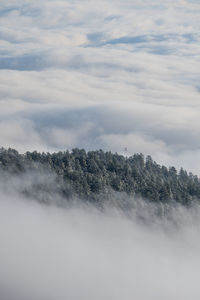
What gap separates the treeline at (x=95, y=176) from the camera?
87250 mm

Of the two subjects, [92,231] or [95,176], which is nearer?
[92,231]

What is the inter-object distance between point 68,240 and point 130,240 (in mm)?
10523

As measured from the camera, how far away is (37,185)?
84312 millimetres

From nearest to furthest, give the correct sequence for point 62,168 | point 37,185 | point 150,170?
point 37,185, point 62,168, point 150,170

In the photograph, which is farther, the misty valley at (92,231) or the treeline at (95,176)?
the treeline at (95,176)

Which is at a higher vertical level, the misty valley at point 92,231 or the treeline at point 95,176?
the treeline at point 95,176

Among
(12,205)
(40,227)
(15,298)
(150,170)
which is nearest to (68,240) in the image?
(40,227)

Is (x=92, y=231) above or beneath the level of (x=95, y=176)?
beneath

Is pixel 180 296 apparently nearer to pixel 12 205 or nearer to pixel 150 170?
pixel 12 205

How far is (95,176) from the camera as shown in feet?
298

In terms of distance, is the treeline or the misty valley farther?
the treeline

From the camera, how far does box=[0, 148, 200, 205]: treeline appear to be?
8725 cm

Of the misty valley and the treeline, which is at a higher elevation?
the treeline

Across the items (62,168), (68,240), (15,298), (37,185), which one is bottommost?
(15,298)
